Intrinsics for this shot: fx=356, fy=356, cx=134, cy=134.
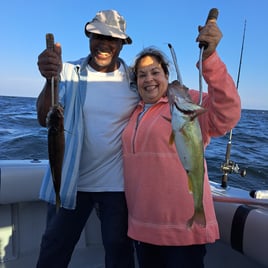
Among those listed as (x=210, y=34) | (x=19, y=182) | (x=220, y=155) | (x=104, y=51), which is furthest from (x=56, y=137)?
(x=220, y=155)

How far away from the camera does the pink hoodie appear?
7.02 feet

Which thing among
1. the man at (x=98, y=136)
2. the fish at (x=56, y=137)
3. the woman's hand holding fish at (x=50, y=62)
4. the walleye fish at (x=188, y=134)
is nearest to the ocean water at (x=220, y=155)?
the man at (x=98, y=136)

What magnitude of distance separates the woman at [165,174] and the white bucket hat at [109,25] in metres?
0.34

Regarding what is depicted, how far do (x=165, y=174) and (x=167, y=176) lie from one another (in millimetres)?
18

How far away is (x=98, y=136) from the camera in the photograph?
261cm

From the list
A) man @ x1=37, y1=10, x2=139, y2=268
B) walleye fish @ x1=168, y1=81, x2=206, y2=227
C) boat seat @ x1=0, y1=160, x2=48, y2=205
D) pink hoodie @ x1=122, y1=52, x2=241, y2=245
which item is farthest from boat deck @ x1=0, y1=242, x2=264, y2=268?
walleye fish @ x1=168, y1=81, x2=206, y2=227

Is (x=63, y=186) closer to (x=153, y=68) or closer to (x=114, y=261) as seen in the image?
(x=114, y=261)

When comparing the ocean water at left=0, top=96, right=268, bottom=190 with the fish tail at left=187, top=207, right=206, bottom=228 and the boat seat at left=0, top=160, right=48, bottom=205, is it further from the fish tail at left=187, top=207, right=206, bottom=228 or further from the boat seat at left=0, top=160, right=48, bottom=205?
the fish tail at left=187, top=207, right=206, bottom=228

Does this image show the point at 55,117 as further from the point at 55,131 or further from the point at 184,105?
the point at 184,105

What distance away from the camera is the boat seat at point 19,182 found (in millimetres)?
3359

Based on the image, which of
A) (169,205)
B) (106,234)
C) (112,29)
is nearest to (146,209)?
(169,205)

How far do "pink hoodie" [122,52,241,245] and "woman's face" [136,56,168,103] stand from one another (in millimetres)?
97

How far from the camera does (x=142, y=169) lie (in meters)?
2.34

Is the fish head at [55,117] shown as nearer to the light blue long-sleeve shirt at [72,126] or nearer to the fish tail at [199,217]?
the light blue long-sleeve shirt at [72,126]
